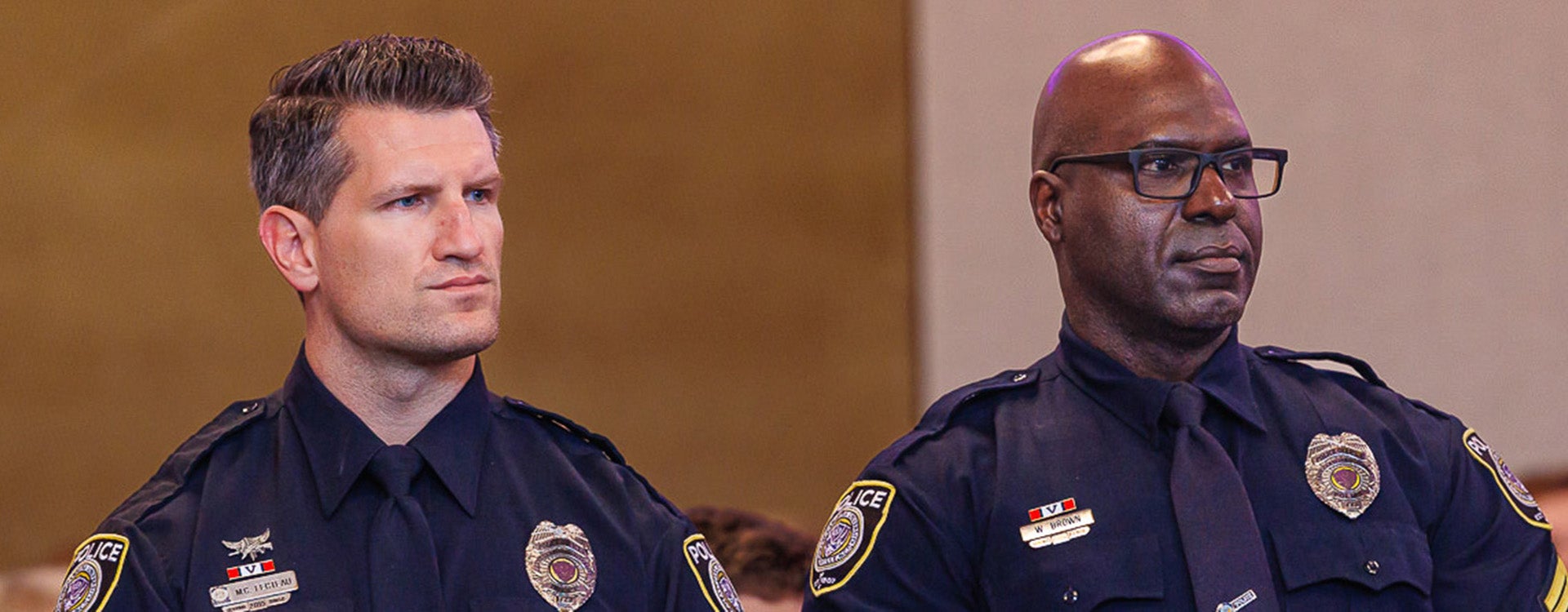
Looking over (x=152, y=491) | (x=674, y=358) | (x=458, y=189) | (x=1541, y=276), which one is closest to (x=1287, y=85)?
(x=1541, y=276)

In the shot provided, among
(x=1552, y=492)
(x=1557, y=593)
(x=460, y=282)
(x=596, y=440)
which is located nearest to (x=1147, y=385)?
(x=1557, y=593)

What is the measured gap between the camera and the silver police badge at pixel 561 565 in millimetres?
2170

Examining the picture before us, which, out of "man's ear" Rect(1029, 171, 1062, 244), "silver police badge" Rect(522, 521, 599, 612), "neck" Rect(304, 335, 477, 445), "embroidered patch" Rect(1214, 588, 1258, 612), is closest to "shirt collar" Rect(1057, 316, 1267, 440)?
"man's ear" Rect(1029, 171, 1062, 244)

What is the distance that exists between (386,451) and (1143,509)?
3.06ft

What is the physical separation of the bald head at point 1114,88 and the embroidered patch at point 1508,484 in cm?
54

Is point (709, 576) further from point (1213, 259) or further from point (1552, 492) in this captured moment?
point (1552, 492)

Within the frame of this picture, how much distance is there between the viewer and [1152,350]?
2438mm

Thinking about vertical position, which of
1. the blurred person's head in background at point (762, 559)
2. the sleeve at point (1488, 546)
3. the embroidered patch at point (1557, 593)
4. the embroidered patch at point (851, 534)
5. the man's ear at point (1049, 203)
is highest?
the man's ear at point (1049, 203)

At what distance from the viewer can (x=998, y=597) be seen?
2291 mm

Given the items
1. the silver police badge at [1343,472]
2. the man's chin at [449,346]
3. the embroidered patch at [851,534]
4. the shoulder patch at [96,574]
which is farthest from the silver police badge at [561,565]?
the silver police badge at [1343,472]

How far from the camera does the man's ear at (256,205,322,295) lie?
2244 mm

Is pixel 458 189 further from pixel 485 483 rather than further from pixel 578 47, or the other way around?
pixel 578 47

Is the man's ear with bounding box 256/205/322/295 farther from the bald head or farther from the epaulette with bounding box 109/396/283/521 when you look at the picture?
the bald head

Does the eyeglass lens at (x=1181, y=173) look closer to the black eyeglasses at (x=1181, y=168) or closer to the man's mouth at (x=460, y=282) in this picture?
the black eyeglasses at (x=1181, y=168)
